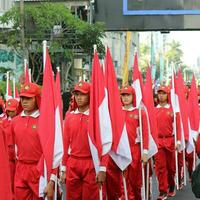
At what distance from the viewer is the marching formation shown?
604 cm

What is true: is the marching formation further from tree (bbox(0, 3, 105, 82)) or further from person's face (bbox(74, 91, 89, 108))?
tree (bbox(0, 3, 105, 82))

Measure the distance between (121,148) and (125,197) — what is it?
2.56ft

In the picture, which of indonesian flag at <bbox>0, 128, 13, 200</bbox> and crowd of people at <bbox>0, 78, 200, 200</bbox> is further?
crowd of people at <bbox>0, 78, 200, 200</bbox>

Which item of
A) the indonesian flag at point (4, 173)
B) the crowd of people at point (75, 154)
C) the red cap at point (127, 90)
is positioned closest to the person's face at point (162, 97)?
the crowd of people at point (75, 154)

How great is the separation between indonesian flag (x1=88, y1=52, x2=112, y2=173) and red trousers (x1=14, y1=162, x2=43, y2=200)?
0.74m

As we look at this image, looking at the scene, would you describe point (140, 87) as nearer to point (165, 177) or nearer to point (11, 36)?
point (165, 177)

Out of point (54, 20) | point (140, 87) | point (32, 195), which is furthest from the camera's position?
point (54, 20)

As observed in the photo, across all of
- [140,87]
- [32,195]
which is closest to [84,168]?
[32,195]

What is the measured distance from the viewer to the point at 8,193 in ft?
11.2

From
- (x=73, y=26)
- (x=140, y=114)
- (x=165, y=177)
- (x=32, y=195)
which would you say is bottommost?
(x=165, y=177)

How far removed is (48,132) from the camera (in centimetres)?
598

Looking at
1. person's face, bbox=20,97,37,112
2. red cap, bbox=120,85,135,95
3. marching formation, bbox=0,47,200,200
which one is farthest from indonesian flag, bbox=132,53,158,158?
person's face, bbox=20,97,37,112

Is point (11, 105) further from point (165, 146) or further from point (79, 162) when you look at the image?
point (165, 146)

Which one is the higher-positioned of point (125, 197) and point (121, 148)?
point (121, 148)
